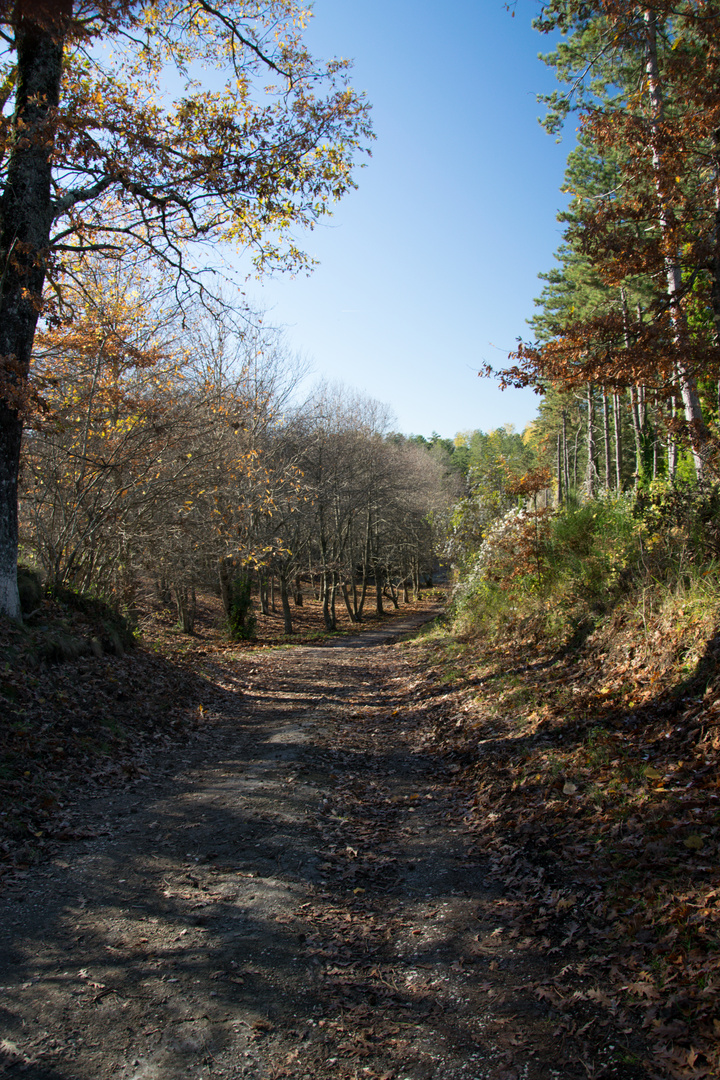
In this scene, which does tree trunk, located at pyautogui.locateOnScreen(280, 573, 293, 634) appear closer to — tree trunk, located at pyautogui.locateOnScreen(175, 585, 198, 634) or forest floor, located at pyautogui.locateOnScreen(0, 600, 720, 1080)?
tree trunk, located at pyautogui.locateOnScreen(175, 585, 198, 634)

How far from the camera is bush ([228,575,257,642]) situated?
72.3 ft

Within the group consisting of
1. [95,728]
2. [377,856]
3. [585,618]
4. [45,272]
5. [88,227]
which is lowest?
[377,856]

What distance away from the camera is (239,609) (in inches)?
872

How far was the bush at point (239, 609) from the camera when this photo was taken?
22.0 metres

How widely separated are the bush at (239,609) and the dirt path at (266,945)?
50.2ft

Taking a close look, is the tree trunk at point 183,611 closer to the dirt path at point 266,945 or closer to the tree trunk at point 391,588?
the dirt path at point 266,945

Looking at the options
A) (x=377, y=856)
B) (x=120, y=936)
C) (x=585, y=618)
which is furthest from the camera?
(x=585, y=618)

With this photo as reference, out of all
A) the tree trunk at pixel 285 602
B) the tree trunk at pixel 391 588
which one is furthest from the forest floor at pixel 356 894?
the tree trunk at pixel 391 588

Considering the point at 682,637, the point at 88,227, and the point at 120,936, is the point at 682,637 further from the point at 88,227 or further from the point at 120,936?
the point at 88,227

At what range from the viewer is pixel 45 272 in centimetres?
829

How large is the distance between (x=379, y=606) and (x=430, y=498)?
303 inches

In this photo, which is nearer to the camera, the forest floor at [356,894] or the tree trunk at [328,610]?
the forest floor at [356,894]

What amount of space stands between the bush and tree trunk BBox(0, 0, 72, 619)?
13802 millimetres

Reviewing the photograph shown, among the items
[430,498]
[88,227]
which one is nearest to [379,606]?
[430,498]
